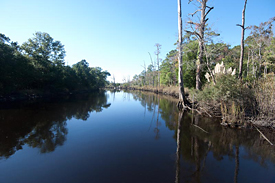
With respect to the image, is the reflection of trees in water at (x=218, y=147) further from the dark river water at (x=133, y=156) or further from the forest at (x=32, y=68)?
the forest at (x=32, y=68)

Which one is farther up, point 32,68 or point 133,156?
point 32,68

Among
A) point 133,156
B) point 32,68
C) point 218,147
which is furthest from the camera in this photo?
point 32,68

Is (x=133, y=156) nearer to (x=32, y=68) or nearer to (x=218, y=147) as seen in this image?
(x=218, y=147)

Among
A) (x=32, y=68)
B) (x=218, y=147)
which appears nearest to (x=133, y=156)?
(x=218, y=147)

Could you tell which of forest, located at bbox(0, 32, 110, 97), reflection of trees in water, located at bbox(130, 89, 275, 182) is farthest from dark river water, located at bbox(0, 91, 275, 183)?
forest, located at bbox(0, 32, 110, 97)

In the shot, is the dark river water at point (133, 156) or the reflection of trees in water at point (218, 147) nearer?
the dark river water at point (133, 156)

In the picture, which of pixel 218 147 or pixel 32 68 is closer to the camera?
pixel 218 147

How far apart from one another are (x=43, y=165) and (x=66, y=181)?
3.51 ft

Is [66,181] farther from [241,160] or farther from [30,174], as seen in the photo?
[241,160]

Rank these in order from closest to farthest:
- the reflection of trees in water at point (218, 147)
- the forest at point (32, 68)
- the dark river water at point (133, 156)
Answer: the dark river water at point (133, 156) < the reflection of trees in water at point (218, 147) < the forest at point (32, 68)

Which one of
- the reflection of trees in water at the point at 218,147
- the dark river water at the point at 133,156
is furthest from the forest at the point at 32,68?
the reflection of trees in water at the point at 218,147

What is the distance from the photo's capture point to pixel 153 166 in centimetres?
334

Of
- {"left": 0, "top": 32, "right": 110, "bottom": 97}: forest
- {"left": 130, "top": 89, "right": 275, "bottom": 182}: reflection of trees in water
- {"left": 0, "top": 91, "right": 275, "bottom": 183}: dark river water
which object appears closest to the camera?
{"left": 0, "top": 91, "right": 275, "bottom": 183}: dark river water

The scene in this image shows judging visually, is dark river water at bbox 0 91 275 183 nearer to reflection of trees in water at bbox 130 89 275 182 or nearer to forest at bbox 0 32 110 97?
reflection of trees in water at bbox 130 89 275 182
